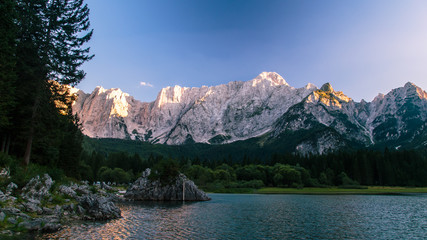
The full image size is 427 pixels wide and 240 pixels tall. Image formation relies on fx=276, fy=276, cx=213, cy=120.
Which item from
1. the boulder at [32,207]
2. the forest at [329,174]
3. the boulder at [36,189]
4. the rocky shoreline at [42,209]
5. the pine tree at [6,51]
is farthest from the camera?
the forest at [329,174]

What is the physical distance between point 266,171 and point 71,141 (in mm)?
118915

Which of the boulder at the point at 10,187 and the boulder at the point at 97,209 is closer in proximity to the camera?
the boulder at the point at 10,187

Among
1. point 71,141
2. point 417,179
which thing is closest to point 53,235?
point 71,141

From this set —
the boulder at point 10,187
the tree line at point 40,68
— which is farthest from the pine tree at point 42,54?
the boulder at point 10,187

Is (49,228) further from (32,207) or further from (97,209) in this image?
(97,209)

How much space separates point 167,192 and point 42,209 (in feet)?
187

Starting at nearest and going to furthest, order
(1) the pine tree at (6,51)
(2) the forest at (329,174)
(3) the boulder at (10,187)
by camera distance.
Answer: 1. (3) the boulder at (10,187)
2. (1) the pine tree at (6,51)
3. (2) the forest at (329,174)

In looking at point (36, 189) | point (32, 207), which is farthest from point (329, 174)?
point (32, 207)

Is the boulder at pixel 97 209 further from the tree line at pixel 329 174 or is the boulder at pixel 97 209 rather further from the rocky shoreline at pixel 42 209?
the tree line at pixel 329 174

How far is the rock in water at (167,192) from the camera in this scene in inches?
3557

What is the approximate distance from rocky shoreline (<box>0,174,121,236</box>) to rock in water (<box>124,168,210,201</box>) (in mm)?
41389

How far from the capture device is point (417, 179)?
516 feet

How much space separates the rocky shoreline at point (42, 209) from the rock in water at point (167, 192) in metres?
41.4

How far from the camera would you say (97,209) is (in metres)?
42.5
